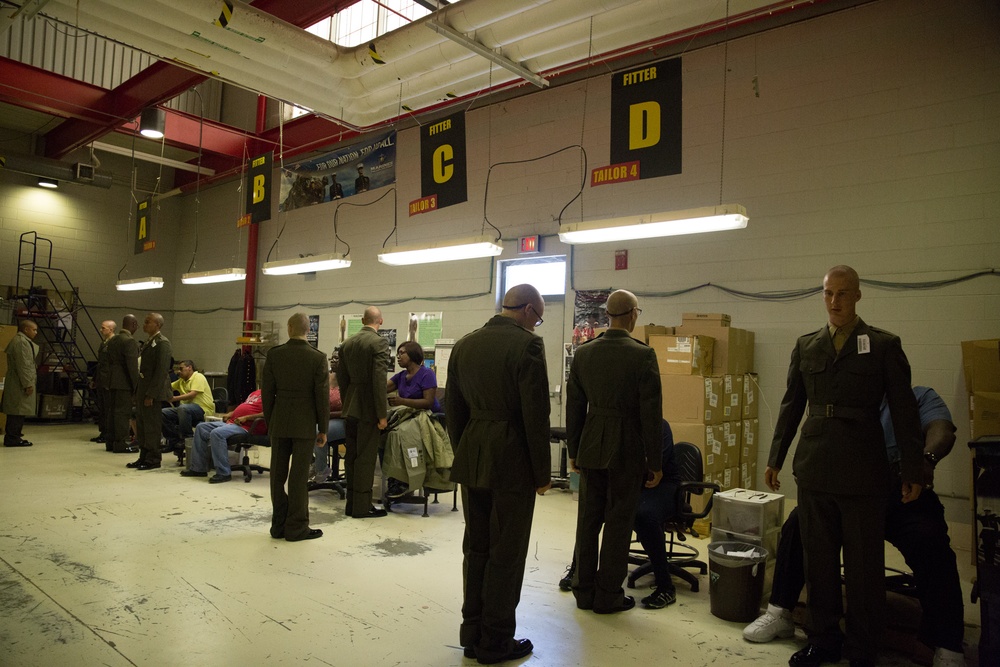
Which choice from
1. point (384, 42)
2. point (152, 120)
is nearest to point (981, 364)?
point (384, 42)

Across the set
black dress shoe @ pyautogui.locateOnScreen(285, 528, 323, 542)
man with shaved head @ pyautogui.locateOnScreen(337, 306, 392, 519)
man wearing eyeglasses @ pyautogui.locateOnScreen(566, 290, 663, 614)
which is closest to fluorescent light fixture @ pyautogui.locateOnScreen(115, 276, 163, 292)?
man with shaved head @ pyautogui.locateOnScreen(337, 306, 392, 519)

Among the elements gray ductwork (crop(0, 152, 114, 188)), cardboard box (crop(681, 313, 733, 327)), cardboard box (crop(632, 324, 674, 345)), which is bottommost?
cardboard box (crop(632, 324, 674, 345))

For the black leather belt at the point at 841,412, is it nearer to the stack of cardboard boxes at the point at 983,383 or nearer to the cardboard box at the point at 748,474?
the stack of cardboard boxes at the point at 983,383

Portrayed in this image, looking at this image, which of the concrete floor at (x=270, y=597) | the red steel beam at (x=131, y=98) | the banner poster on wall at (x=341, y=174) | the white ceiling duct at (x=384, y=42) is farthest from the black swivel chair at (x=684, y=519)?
the red steel beam at (x=131, y=98)

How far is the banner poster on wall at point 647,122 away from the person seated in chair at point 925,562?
6.48 feet

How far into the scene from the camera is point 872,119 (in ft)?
18.4

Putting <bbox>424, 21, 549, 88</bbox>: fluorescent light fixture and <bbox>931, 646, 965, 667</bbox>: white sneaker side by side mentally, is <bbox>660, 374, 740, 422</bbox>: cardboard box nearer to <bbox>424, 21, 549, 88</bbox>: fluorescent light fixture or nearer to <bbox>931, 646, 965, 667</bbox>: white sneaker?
<bbox>931, 646, 965, 667</bbox>: white sneaker

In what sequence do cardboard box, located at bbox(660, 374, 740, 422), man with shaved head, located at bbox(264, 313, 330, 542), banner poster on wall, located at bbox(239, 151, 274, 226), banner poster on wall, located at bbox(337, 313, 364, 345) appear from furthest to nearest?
banner poster on wall, located at bbox(337, 313, 364, 345) < banner poster on wall, located at bbox(239, 151, 274, 226) < cardboard box, located at bbox(660, 374, 740, 422) < man with shaved head, located at bbox(264, 313, 330, 542)

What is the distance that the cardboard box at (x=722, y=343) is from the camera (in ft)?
18.2

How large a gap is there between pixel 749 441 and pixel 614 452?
3.20 metres

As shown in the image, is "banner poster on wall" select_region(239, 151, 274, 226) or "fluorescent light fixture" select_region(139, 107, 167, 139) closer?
"banner poster on wall" select_region(239, 151, 274, 226)

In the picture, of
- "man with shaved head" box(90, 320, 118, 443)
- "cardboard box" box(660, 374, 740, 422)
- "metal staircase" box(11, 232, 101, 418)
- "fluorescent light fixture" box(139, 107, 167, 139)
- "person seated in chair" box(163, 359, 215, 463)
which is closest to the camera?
"cardboard box" box(660, 374, 740, 422)

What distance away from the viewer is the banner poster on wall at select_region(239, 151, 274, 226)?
6.77 m

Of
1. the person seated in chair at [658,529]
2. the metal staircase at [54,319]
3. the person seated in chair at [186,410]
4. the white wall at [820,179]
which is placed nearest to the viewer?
the person seated in chair at [658,529]
